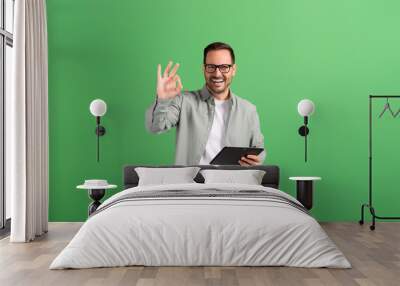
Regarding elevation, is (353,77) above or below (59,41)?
below

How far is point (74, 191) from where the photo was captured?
6809 mm

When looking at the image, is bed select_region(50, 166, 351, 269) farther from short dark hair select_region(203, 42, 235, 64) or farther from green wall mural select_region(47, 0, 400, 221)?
short dark hair select_region(203, 42, 235, 64)

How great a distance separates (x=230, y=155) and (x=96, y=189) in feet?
5.14

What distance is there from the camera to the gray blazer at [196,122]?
6.59 m

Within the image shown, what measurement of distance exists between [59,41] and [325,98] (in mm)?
3277

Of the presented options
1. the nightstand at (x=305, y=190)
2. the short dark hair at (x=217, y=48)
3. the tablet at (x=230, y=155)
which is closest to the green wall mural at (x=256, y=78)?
the short dark hair at (x=217, y=48)

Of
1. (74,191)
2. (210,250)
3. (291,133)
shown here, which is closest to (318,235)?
(210,250)

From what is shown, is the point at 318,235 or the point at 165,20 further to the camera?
the point at 165,20

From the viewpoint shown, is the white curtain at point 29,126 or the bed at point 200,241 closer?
the bed at point 200,241

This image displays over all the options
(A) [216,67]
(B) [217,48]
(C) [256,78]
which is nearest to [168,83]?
(A) [216,67]

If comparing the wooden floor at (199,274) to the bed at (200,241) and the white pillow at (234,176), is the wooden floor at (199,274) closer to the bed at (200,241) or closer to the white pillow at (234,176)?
the bed at (200,241)

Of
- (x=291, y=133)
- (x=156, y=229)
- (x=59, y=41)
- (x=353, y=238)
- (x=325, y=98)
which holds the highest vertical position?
(x=59, y=41)

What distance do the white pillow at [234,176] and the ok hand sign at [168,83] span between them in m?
1.12

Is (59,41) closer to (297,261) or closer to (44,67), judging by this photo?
(44,67)
